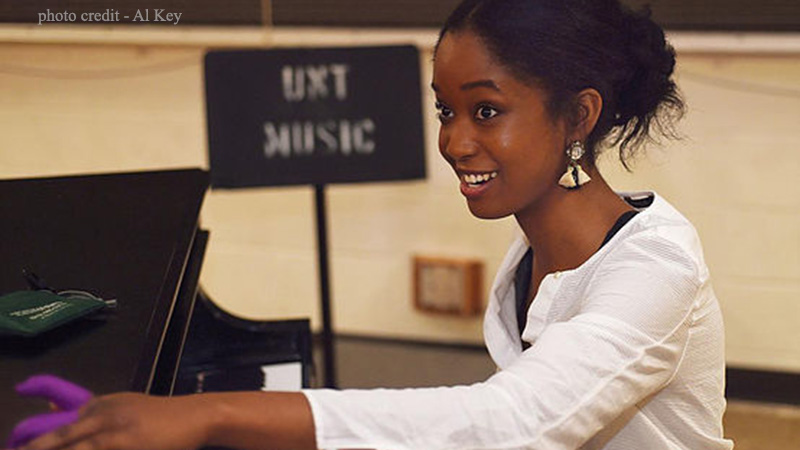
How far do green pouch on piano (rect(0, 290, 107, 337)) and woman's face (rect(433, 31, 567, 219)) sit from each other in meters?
0.49

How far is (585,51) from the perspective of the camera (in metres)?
1.54

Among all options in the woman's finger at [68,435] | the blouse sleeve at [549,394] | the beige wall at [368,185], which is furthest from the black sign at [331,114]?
the woman's finger at [68,435]

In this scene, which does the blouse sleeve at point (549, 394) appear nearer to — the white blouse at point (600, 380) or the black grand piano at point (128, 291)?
the white blouse at point (600, 380)

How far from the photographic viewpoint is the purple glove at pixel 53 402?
39.2 inches

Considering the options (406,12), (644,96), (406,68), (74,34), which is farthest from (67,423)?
(74,34)

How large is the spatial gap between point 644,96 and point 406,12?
229cm

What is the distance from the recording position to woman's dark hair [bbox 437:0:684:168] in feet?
4.90

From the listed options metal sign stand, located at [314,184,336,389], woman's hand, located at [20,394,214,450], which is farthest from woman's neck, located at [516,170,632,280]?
metal sign stand, located at [314,184,336,389]

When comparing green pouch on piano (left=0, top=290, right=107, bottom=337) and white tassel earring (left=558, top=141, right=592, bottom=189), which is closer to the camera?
green pouch on piano (left=0, top=290, right=107, bottom=337)

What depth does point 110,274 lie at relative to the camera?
5.64ft

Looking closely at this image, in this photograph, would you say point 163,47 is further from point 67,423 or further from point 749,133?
point 67,423

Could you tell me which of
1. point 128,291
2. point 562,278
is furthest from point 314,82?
point 562,278

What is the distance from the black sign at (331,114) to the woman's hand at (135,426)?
87.0 inches

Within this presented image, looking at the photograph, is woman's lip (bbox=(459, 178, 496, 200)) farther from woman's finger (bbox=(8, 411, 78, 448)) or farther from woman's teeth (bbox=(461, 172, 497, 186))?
woman's finger (bbox=(8, 411, 78, 448))
